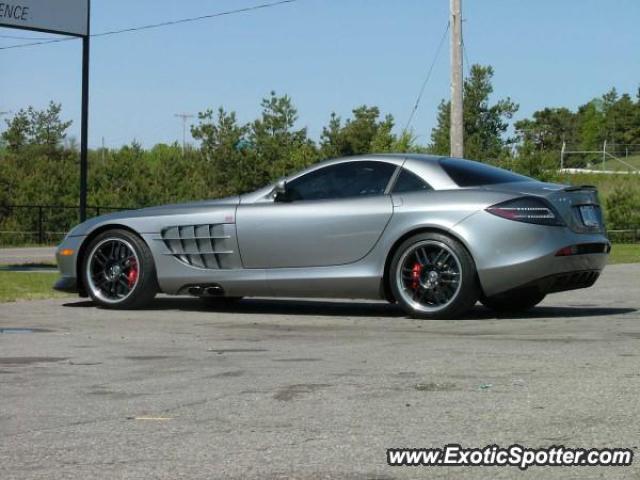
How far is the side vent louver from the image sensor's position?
10.2m

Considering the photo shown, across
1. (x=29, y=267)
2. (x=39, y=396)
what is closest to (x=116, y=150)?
(x=29, y=267)

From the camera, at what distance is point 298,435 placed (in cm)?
456

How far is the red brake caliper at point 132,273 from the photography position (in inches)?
414

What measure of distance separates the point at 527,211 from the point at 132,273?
360cm

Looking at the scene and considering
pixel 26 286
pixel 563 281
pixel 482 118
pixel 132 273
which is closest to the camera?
pixel 563 281

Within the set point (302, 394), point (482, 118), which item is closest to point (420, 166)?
point (302, 394)

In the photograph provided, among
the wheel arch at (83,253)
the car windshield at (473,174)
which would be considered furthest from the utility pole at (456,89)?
the wheel arch at (83,253)

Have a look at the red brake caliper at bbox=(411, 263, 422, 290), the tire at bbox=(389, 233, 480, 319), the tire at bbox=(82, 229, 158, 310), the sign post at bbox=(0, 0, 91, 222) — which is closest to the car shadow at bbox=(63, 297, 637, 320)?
the tire at bbox=(82, 229, 158, 310)

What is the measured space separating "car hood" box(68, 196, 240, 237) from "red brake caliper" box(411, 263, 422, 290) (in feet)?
5.83

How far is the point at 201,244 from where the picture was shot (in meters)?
10.3

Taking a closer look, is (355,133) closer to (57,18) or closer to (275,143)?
(275,143)

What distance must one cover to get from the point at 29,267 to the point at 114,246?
9.86 metres

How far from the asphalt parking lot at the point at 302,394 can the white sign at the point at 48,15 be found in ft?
42.5

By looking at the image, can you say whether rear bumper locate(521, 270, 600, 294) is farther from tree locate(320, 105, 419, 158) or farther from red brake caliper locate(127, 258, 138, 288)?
tree locate(320, 105, 419, 158)
